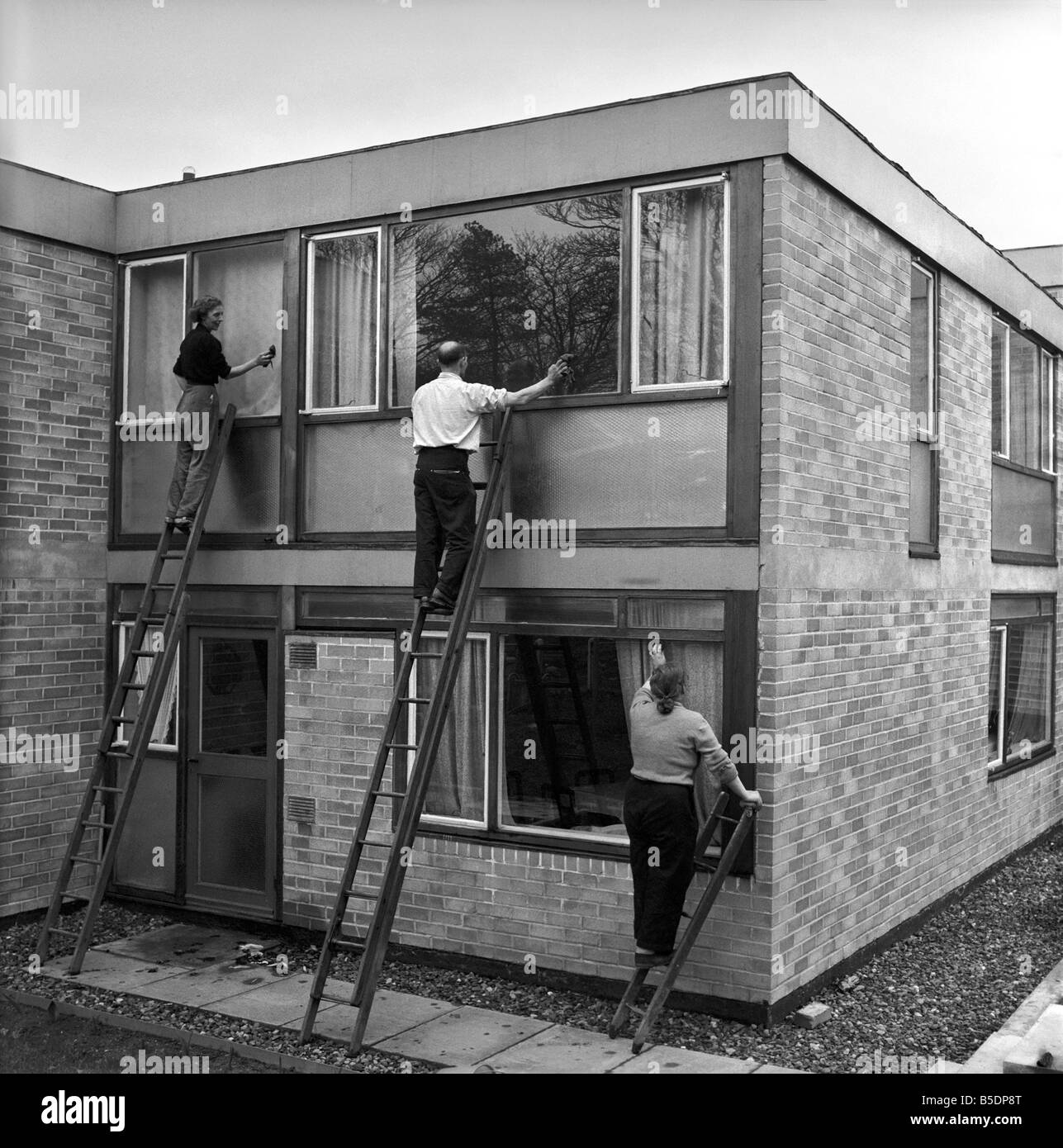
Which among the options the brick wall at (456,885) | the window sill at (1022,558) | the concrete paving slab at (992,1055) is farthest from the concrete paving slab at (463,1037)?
the window sill at (1022,558)

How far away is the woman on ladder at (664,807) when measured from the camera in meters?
7.36

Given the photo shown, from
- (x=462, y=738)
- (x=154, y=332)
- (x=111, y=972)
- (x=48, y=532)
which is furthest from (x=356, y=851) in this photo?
(x=154, y=332)

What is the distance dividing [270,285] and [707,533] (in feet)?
13.0

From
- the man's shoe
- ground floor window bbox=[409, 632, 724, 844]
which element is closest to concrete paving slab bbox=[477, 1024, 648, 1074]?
the man's shoe

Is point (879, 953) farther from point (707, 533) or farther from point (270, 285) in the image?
point (270, 285)

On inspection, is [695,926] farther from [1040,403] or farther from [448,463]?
[1040,403]

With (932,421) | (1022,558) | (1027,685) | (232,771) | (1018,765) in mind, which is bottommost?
(1018,765)

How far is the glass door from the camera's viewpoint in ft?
31.4

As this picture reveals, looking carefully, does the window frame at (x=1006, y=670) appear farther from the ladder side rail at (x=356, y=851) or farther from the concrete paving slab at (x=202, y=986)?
the concrete paving slab at (x=202, y=986)

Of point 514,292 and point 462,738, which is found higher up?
point 514,292

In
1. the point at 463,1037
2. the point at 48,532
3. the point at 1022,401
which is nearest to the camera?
the point at 463,1037

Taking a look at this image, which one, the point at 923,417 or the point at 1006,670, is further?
the point at 1006,670

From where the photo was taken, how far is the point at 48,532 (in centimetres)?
1006

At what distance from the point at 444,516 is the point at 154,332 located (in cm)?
370
